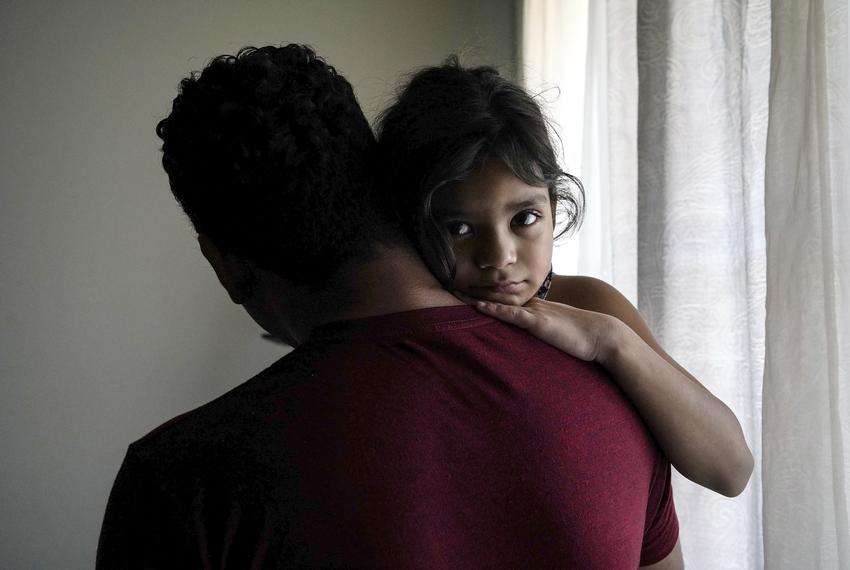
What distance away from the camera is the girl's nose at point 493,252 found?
90 centimetres

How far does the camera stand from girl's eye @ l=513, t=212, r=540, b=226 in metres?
0.95

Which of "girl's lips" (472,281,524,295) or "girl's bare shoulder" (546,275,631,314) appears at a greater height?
"girl's lips" (472,281,524,295)

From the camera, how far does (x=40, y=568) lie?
225 cm

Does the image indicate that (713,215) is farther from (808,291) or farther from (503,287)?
(503,287)

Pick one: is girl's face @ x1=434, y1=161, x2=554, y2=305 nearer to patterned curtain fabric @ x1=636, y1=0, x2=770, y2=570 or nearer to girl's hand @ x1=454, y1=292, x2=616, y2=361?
girl's hand @ x1=454, y1=292, x2=616, y2=361

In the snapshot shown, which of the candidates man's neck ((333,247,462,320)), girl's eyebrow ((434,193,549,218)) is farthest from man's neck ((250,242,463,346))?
girl's eyebrow ((434,193,549,218))

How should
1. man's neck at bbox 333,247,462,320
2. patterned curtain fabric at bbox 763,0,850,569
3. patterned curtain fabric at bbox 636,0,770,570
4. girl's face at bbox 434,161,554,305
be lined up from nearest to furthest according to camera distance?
man's neck at bbox 333,247,462,320
girl's face at bbox 434,161,554,305
patterned curtain fabric at bbox 763,0,850,569
patterned curtain fabric at bbox 636,0,770,570

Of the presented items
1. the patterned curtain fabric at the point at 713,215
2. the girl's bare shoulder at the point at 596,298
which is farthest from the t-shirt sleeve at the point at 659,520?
the patterned curtain fabric at the point at 713,215

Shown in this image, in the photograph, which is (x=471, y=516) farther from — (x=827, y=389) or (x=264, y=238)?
(x=827, y=389)

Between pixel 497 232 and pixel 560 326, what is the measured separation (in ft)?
0.75

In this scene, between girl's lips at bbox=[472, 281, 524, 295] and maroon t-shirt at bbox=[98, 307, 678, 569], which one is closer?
maroon t-shirt at bbox=[98, 307, 678, 569]

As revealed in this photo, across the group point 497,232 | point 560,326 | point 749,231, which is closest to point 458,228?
point 497,232

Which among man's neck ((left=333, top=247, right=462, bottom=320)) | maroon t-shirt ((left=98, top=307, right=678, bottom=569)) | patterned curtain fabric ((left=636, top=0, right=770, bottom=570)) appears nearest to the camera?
maroon t-shirt ((left=98, top=307, right=678, bottom=569))

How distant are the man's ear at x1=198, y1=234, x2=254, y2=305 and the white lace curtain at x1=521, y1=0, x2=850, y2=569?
0.79 meters
